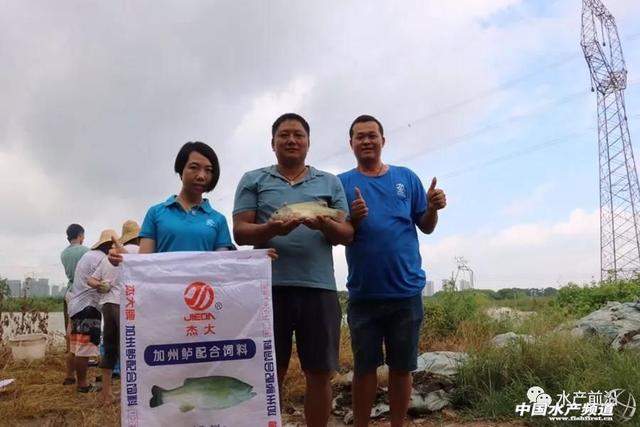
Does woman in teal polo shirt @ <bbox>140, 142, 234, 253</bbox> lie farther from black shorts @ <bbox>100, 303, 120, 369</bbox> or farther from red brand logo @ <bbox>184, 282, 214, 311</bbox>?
black shorts @ <bbox>100, 303, 120, 369</bbox>

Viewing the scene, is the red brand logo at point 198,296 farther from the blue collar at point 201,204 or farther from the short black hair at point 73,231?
the short black hair at point 73,231

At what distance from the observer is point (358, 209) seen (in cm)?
340

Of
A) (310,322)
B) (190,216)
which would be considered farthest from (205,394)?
(190,216)

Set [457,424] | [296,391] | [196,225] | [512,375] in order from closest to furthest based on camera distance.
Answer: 1. [196,225]
2. [457,424]
3. [512,375]
4. [296,391]

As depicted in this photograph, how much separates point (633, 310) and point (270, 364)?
19.9ft

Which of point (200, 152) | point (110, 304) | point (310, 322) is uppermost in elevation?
point (200, 152)

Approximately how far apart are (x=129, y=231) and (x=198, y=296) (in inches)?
119

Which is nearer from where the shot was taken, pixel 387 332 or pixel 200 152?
pixel 200 152

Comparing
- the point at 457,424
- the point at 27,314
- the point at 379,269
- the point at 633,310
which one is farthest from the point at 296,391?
the point at 27,314

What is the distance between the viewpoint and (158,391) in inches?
108

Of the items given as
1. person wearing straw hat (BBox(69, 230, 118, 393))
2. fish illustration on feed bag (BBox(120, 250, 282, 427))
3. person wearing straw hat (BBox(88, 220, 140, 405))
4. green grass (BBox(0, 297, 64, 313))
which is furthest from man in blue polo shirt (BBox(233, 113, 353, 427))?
green grass (BBox(0, 297, 64, 313))

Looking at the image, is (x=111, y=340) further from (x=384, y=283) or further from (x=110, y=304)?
(x=384, y=283)

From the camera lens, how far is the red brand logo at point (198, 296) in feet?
9.25

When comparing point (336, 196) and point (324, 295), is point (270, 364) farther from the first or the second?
point (336, 196)
